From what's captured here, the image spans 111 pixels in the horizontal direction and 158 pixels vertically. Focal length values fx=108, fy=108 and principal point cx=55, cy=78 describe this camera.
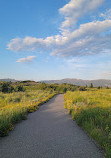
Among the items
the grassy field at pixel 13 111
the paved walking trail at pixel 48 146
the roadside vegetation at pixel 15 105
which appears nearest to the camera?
the paved walking trail at pixel 48 146

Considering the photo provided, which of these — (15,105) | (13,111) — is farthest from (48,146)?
(15,105)

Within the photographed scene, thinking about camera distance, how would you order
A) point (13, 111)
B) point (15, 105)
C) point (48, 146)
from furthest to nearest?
point (15, 105), point (13, 111), point (48, 146)

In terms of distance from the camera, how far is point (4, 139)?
4211mm

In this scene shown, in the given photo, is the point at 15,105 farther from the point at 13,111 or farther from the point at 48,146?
the point at 48,146

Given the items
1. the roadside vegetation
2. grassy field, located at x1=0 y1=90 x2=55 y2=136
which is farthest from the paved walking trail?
the roadside vegetation

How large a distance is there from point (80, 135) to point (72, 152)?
1391 mm

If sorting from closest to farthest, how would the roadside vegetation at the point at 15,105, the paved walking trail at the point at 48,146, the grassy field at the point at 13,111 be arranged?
the paved walking trail at the point at 48,146, the grassy field at the point at 13,111, the roadside vegetation at the point at 15,105

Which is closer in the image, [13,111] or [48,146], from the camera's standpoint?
[48,146]

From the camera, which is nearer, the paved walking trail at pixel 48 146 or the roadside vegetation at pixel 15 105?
the paved walking trail at pixel 48 146

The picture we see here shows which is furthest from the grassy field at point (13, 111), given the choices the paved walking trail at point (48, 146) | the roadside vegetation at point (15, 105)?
the paved walking trail at point (48, 146)

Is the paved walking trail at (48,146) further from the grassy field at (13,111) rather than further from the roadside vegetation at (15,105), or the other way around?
the roadside vegetation at (15,105)

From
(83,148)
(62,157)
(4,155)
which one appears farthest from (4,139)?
(83,148)

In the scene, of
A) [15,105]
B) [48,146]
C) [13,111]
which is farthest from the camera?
[15,105]

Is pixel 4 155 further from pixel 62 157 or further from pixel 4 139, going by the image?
pixel 62 157
